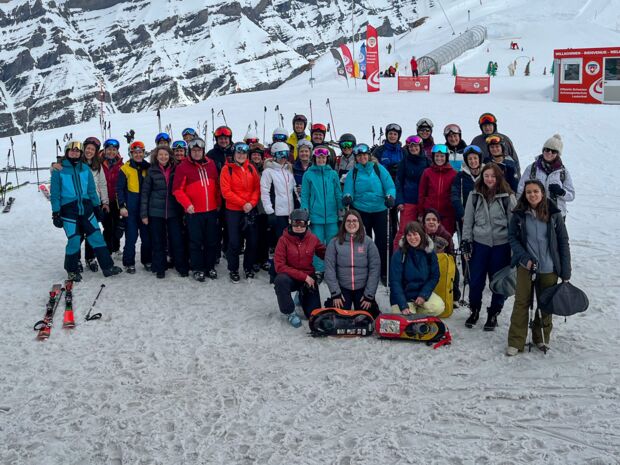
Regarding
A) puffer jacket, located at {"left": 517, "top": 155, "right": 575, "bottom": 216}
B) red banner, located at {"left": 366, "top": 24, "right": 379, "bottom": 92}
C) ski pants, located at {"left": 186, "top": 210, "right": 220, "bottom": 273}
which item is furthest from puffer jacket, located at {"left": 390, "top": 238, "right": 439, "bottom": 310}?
red banner, located at {"left": 366, "top": 24, "right": 379, "bottom": 92}

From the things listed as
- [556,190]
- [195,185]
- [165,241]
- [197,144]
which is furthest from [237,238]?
[556,190]

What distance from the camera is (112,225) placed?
8.20m

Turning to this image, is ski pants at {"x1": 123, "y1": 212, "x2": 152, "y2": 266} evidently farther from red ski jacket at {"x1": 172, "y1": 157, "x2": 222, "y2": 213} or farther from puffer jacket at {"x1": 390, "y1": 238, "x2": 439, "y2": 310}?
puffer jacket at {"x1": 390, "y1": 238, "x2": 439, "y2": 310}

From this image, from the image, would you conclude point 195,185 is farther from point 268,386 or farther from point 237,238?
point 268,386

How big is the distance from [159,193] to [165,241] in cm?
70

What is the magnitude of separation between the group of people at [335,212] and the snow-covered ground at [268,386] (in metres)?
0.44

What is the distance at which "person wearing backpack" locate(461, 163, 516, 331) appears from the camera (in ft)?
17.5

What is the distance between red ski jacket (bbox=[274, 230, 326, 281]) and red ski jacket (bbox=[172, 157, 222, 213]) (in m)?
1.60

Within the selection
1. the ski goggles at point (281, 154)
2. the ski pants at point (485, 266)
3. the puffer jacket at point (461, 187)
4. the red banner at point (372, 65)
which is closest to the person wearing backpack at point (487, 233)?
the ski pants at point (485, 266)

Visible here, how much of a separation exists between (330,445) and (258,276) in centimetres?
389

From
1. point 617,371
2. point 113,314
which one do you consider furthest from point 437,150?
point 113,314

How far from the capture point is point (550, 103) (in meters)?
23.1

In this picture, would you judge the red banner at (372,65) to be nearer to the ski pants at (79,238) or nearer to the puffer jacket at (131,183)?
the puffer jacket at (131,183)

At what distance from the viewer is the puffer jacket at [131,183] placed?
7383 mm
